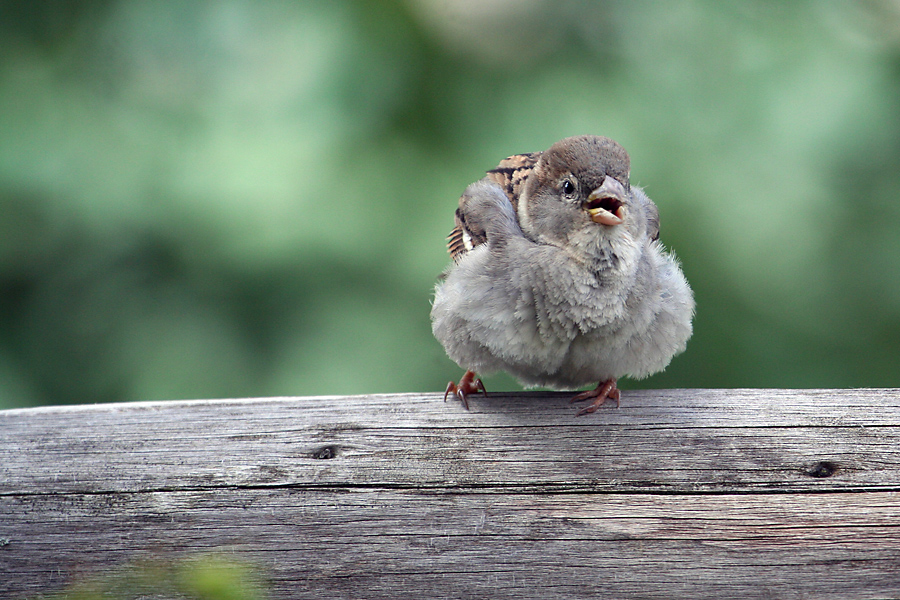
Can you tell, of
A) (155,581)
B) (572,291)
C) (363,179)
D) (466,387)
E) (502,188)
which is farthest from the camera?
(363,179)

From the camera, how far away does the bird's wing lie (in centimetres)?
280

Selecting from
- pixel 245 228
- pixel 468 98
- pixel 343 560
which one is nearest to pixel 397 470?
pixel 343 560

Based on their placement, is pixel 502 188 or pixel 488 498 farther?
pixel 502 188

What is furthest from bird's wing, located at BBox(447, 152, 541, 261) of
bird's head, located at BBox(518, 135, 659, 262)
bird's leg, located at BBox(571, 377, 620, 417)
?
bird's leg, located at BBox(571, 377, 620, 417)

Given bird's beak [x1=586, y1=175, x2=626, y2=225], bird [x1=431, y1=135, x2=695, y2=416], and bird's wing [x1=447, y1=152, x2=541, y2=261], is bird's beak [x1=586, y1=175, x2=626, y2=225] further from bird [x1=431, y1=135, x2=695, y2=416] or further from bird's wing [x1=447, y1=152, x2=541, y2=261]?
bird's wing [x1=447, y1=152, x2=541, y2=261]

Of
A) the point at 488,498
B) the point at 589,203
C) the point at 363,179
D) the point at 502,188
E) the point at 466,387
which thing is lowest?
the point at 488,498

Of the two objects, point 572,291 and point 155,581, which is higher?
point 572,291

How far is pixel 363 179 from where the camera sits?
381 centimetres

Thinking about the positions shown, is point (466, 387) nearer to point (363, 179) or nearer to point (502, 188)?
point (502, 188)

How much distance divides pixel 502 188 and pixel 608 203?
57cm

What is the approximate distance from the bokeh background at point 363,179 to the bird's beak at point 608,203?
123 centimetres

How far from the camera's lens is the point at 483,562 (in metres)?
2.04

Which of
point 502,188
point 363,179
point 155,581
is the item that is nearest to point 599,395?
point 502,188

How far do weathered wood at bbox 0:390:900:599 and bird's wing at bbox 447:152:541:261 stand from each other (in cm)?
73
